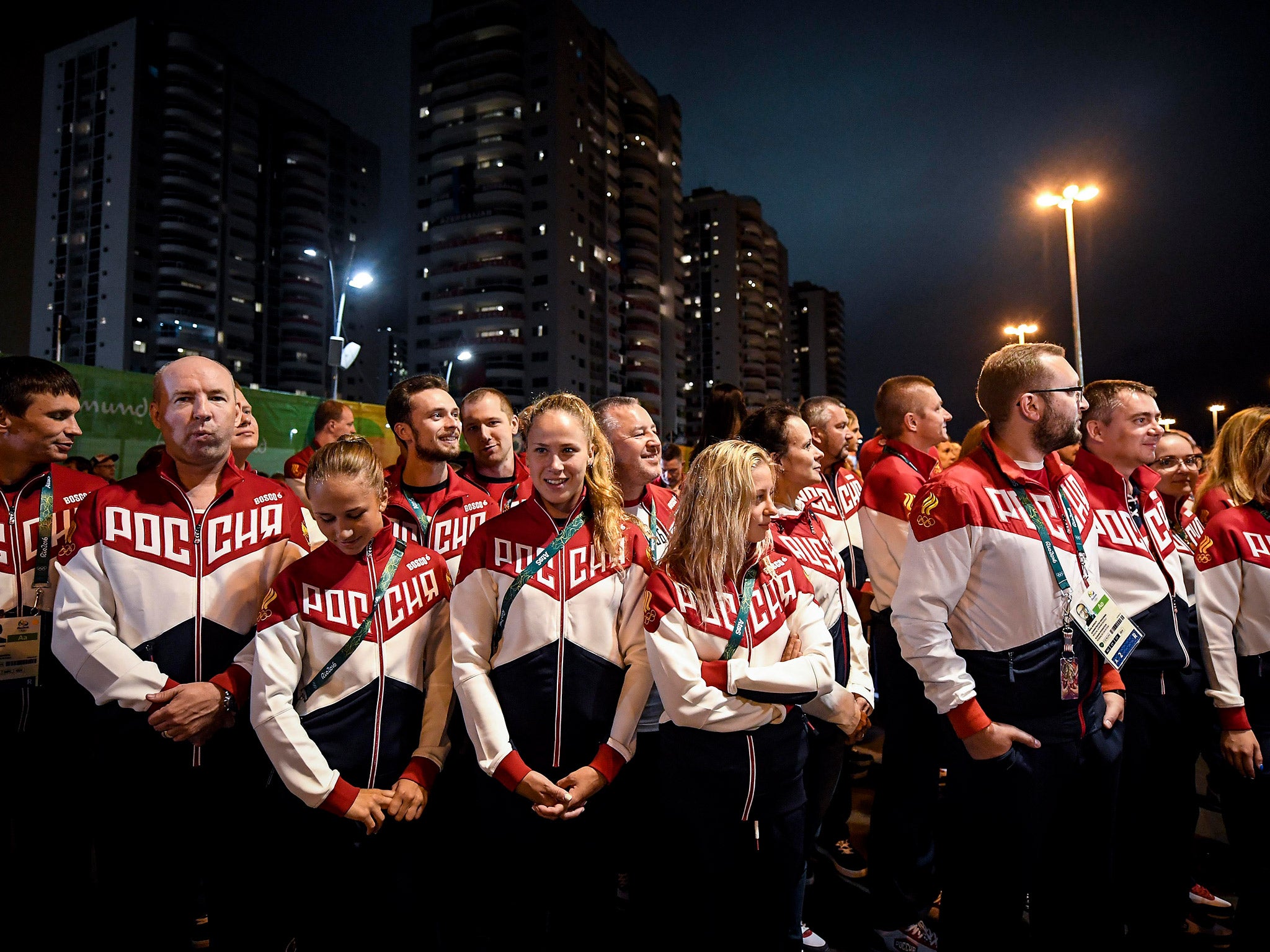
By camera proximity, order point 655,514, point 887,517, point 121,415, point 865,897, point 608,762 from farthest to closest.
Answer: point 121,415 → point 887,517 → point 865,897 → point 655,514 → point 608,762

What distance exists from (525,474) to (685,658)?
2181mm

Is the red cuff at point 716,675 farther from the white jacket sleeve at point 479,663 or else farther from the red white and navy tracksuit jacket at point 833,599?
the white jacket sleeve at point 479,663

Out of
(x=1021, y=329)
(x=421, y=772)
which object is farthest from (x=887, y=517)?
(x=1021, y=329)

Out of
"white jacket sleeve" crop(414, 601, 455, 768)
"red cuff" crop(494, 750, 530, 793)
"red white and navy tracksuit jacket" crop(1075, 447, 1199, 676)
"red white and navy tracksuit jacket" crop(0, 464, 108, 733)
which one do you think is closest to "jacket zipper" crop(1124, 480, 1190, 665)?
"red white and navy tracksuit jacket" crop(1075, 447, 1199, 676)

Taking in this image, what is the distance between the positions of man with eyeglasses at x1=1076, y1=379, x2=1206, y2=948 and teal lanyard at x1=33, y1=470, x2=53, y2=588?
15.2ft

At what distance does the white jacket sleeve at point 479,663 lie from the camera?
8.06 feet

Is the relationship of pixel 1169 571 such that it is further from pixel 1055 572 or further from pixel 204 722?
pixel 204 722

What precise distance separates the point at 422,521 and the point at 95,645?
1393 millimetres

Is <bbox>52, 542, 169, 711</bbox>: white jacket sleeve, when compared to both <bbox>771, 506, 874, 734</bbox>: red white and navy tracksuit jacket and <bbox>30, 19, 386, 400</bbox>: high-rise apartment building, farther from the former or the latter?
<bbox>30, 19, 386, 400</bbox>: high-rise apartment building

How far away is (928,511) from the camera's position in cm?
272

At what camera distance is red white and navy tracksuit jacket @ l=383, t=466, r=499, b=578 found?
3.50 metres

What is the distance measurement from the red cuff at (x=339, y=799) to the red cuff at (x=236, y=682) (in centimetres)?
52

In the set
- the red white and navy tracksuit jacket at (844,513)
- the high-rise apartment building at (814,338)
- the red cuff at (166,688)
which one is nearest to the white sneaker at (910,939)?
the red white and navy tracksuit jacket at (844,513)

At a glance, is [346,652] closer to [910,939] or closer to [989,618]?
[989,618]
